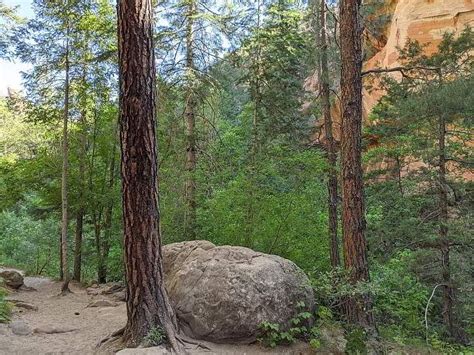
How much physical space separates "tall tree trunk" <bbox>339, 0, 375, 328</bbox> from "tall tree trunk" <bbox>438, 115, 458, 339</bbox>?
4174mm

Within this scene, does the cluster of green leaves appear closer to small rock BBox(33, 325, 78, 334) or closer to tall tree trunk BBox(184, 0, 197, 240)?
small rock BBox(33, 325, 78, 334)

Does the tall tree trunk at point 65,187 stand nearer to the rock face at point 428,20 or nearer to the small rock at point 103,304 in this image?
the small rock at point 103,304

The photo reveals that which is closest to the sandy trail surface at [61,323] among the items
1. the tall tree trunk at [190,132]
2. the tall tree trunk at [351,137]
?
the tall tree trunk at [190,132]

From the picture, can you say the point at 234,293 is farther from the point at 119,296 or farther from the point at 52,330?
the point at 119,296

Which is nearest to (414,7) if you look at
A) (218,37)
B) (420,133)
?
(420,133)

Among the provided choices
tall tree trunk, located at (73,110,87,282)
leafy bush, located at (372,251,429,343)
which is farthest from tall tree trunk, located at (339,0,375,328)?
tall tree trunk, located at (73,110,87,282)

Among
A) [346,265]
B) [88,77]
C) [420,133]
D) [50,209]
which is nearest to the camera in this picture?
[346,265]

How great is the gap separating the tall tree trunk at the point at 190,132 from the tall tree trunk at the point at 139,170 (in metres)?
4.98

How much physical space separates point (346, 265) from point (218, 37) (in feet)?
24.5

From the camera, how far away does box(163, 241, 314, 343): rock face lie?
493cm

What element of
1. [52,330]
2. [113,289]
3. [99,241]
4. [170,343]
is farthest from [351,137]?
[99,241]

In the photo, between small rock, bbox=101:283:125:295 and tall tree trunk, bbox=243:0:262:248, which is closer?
tall tree trunk, bbox=243:0:262:248

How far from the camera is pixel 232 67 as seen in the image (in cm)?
1117

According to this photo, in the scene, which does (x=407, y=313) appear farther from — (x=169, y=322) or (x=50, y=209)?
(x=50, y=209)
